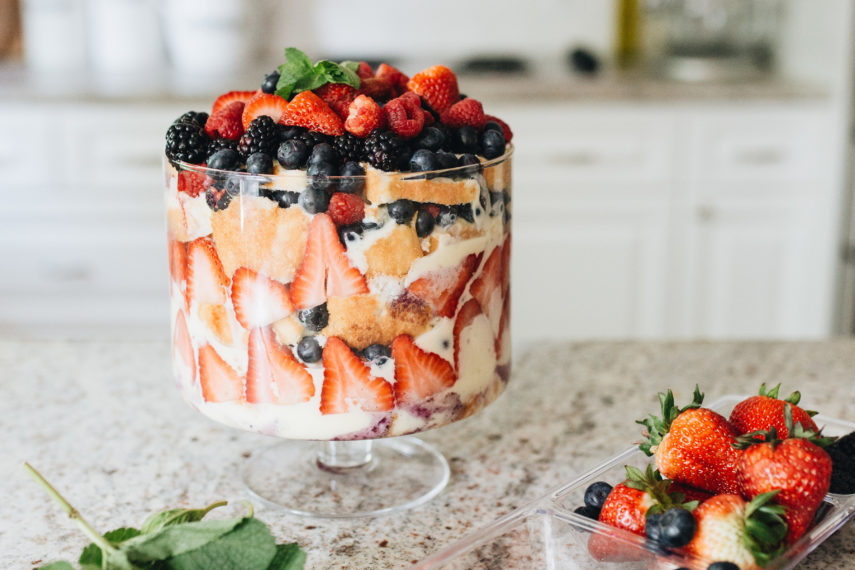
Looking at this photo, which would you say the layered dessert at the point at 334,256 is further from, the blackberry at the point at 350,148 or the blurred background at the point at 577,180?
the blurred background at the point at 577,180

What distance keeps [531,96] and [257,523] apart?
1902 millimetres

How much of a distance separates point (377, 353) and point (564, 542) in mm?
211

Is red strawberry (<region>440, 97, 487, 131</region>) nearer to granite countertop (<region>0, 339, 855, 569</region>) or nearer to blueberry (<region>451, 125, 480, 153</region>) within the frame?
blueberry (<region>451, 125, 480, 153</region>)

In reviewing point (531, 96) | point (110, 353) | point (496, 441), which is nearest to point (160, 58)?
point (531, 96)

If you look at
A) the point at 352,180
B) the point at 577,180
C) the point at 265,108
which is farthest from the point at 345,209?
the point at 577,180

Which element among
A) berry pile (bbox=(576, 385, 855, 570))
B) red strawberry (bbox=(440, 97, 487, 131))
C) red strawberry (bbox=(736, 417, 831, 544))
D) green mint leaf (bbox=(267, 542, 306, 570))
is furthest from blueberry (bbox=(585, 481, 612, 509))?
red strawberry (bbox=(440, 97, 487, 131))

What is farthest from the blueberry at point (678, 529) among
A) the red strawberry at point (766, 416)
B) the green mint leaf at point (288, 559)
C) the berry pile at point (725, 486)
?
the green mint leaf at point (288, 559)

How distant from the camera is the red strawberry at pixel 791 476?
2.39 feet

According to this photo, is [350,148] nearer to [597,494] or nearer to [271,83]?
[271,83]

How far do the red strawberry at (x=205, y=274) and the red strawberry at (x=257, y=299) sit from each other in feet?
0.06

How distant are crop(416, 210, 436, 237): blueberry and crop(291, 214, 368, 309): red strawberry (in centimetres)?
6

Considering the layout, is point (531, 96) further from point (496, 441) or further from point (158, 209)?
point (496, 441)

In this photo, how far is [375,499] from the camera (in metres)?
0.93

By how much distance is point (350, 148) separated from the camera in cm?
81
